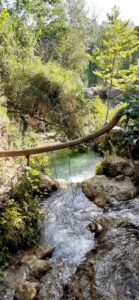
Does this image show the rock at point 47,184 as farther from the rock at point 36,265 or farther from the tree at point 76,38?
the tree at point 76,38

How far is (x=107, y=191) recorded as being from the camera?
201 inches

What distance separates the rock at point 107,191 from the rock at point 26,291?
2.01 metres

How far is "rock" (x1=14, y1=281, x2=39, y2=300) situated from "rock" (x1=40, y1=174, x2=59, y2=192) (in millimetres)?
3114

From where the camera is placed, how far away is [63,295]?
137 inches

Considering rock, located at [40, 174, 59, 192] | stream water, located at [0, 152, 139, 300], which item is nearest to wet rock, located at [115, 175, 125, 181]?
stream water, located at [0, 152, 139, 300]

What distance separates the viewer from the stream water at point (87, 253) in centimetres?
333

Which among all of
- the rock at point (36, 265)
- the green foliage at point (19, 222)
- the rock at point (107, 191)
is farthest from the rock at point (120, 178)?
the rock at point (36, 265)

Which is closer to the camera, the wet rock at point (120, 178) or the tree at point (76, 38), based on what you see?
the wet rock at point (120, 178)

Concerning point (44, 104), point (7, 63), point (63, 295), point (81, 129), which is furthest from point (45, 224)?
point (7, 63)

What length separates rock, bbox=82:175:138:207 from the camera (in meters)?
5.07

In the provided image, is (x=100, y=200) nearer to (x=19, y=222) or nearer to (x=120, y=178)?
(x=120, y=178)

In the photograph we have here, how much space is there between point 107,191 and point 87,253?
130 centimetres

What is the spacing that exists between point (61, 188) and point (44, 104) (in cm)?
266

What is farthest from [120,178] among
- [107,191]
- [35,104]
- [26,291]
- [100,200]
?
[35,104]
